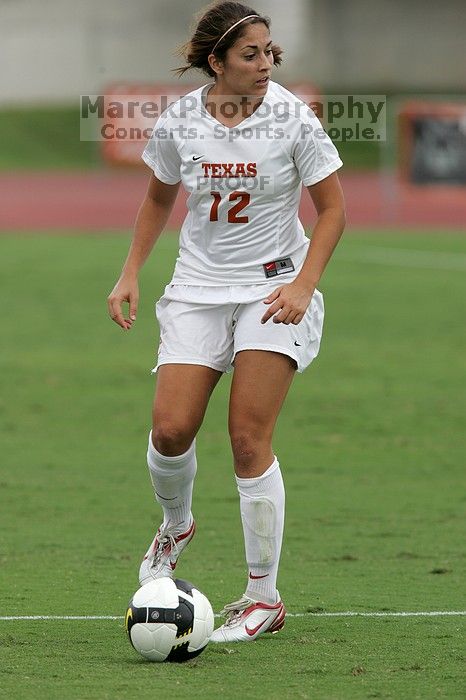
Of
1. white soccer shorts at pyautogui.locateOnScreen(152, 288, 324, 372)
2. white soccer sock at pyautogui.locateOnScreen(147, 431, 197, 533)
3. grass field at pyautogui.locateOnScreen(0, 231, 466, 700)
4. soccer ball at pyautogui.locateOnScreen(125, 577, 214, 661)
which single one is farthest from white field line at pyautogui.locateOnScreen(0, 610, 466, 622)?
white soccer shorts at pyautogui.locateOnScreen(152, 288, 324, 372)

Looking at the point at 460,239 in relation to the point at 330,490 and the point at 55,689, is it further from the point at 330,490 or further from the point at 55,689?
the point at 55,689

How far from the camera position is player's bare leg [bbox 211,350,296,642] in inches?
214

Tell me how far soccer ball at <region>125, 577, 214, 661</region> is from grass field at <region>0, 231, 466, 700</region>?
67 mm

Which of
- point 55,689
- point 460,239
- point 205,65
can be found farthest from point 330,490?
point 460,239

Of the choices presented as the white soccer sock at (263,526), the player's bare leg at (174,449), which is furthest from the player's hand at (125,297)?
the white soccer sock at (263,526)

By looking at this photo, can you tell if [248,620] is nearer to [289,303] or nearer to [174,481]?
[174,481]

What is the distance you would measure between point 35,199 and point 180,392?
90.5ft

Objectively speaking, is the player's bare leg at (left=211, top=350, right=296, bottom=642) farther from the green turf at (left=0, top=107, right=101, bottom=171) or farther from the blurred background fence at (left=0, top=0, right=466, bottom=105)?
the green turf at (left=0, top=107, right=101, bottom=171)

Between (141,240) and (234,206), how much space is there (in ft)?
1.83

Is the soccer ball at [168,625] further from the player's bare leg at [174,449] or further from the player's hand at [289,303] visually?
the player's hand at [289,303]

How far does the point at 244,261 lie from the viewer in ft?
18.4

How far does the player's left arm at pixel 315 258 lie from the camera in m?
5.27

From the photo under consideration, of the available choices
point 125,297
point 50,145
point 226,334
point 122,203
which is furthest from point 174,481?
point 50,145

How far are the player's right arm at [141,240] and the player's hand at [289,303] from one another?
0.73m
